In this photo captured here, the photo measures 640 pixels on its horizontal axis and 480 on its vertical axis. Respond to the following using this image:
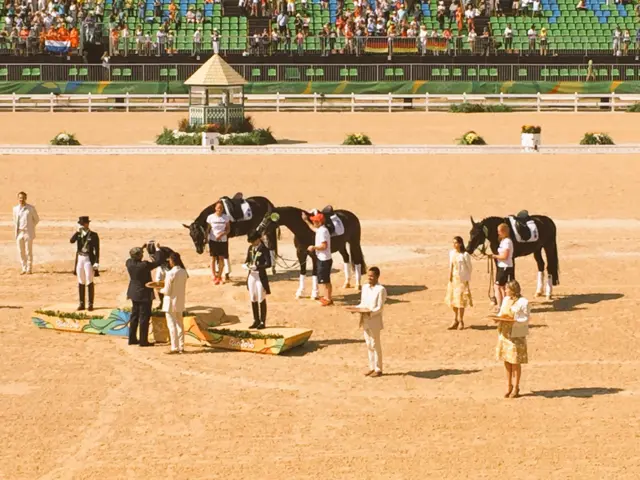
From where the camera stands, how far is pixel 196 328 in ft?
66.3

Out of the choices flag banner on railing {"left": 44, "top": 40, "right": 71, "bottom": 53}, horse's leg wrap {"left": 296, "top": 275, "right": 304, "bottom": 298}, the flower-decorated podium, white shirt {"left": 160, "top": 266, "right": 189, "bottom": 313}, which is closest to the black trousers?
the flower-decorated podium

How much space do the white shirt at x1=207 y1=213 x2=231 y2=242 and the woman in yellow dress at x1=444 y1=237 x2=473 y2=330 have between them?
467 cm

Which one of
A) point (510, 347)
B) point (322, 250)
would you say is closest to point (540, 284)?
point (322, 250)

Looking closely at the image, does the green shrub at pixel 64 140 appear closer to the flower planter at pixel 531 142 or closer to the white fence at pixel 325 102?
the white fence at pixel 325 102

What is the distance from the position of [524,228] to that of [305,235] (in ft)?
12.0

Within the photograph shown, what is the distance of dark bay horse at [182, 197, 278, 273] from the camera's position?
24.6m

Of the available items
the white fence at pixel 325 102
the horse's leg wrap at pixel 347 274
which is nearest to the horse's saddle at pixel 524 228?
the horse's leg wrap at pixel 347 274

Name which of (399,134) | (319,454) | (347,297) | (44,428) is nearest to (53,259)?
(347,297)

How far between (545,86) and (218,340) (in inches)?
1442

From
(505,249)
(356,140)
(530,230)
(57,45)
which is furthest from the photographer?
(57,45)

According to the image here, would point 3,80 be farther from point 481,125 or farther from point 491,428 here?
point 491,428

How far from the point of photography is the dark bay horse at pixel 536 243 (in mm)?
21992

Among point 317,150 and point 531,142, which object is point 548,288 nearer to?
point 531,142

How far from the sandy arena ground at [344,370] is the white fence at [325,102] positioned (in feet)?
57.8
